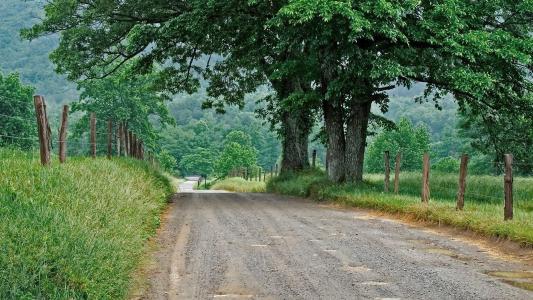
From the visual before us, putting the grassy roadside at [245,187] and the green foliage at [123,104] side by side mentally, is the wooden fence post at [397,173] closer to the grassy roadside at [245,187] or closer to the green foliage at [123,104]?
the grassy roadside at [245,187]

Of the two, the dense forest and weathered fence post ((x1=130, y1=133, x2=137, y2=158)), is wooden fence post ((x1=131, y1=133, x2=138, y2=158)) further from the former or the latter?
the dense forest

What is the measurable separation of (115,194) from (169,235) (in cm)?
141

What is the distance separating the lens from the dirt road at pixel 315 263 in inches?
282

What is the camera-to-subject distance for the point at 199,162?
152m

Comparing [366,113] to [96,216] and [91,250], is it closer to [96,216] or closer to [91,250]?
[96,216]

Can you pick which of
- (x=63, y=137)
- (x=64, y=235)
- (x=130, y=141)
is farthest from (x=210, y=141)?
(x=64, y=235)

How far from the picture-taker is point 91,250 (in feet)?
22.0

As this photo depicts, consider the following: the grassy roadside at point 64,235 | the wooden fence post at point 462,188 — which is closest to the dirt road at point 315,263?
the grassy roadside at point 64,235

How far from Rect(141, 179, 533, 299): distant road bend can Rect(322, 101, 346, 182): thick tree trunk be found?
808cm

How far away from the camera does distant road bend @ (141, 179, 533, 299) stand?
282 inches

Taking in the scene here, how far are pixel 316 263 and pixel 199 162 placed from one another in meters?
144

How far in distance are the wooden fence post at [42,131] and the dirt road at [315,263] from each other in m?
2.64

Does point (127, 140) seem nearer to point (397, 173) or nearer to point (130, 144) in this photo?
point (130, 144)

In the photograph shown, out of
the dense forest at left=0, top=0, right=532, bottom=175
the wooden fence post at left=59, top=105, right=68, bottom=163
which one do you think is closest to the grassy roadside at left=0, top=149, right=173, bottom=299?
the wooden fence post at left=59, top=105, right=68, bottom=163
